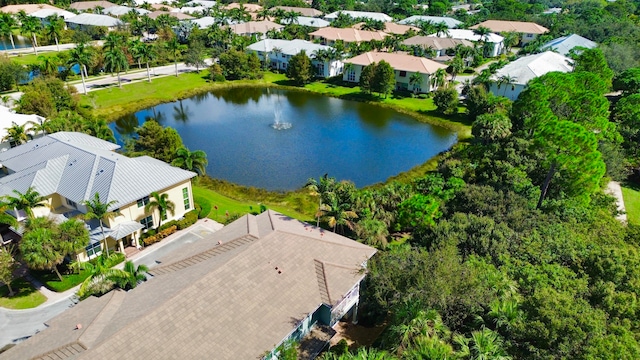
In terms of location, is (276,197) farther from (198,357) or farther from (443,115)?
(443,115)

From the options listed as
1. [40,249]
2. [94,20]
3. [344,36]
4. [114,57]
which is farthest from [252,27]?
[40,249]

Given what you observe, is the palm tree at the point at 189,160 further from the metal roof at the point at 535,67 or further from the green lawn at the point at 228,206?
the metal roof at the point at 535,67

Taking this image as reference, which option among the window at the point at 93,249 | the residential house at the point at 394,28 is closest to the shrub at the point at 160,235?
the window at the point at 93,249

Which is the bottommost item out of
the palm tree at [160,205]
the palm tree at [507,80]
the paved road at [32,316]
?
the paved road at [32,316]

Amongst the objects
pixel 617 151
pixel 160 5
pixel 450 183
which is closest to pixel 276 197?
pixel 450 183

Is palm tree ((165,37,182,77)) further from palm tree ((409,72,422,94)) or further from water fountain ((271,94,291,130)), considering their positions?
palm tree ((409,72,422,94))
